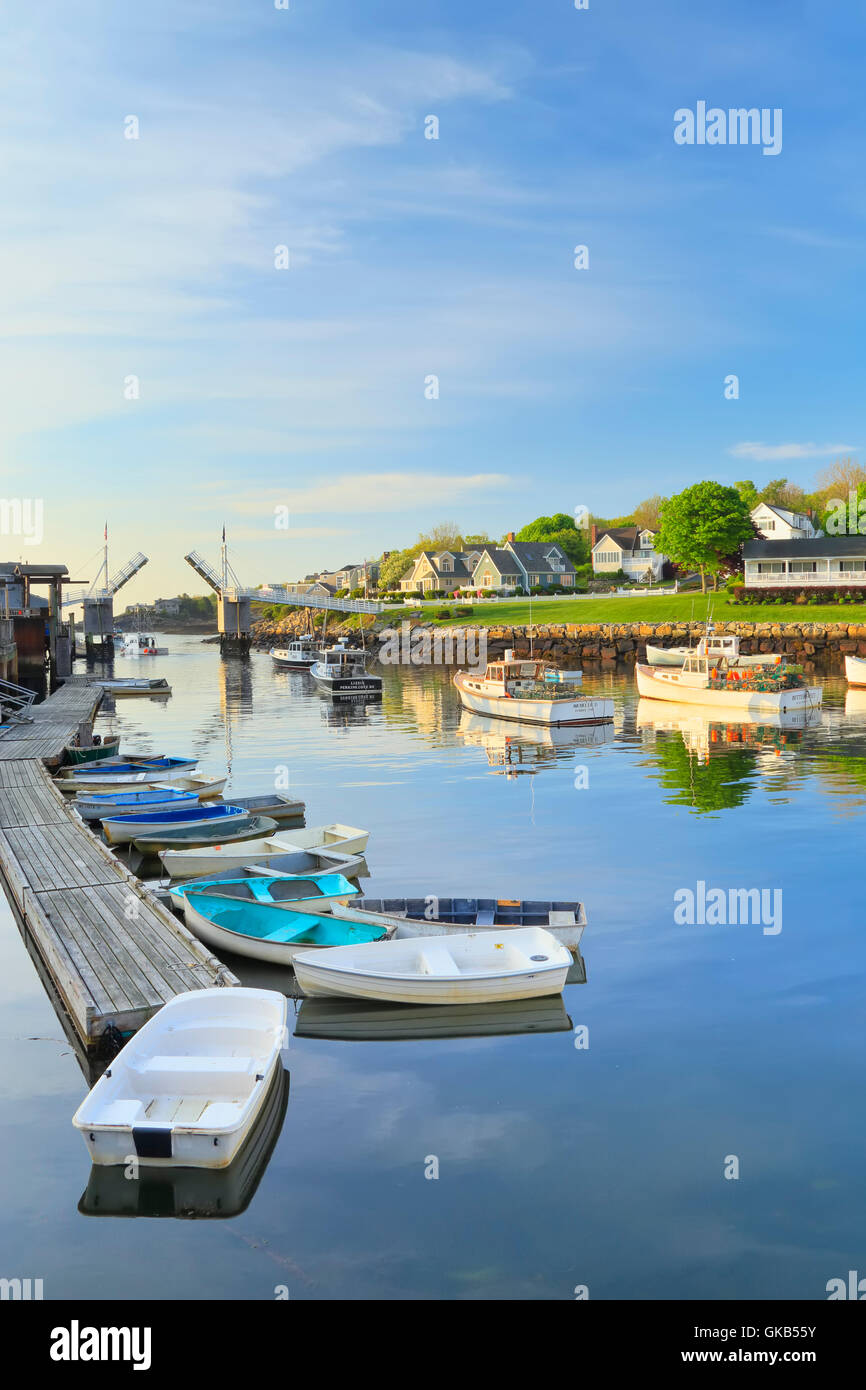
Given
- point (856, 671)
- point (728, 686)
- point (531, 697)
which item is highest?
point (856, 671)

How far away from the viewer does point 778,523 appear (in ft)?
430

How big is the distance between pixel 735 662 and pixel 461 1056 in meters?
44.7

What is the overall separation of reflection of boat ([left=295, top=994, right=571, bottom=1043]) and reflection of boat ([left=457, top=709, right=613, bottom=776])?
2038 centimetres

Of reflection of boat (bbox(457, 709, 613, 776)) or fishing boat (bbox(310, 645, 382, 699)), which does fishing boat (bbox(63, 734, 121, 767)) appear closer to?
reflection of boat (bbox(457, 709, 613, 776))

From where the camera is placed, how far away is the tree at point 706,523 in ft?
364

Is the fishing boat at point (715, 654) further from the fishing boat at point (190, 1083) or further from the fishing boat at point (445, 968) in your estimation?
the fishing boat at point (190, 1083)

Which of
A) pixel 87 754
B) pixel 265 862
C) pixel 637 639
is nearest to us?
pixel 265 862

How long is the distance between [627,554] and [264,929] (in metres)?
140

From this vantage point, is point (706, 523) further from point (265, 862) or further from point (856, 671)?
point (265, 862)

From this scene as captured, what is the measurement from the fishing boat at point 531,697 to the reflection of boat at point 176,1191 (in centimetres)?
3389

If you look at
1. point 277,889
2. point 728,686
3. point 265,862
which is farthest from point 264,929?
point 728,686

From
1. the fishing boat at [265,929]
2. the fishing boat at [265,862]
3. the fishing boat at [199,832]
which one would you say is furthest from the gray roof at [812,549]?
the fishing boat at [265,929]

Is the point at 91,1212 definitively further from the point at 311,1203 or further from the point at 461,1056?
the point at 461,1056
